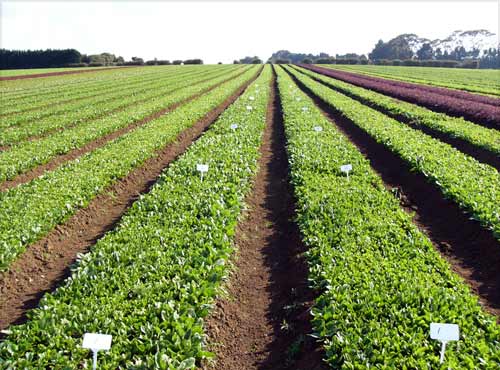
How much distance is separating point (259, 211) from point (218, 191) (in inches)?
49.9

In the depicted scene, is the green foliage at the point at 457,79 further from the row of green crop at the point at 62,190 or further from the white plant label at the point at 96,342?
the white plant label at the point at 96,342

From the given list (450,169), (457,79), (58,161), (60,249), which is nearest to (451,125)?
(450,169)

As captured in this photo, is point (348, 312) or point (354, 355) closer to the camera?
point (354, 355)

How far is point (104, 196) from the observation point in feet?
37.1

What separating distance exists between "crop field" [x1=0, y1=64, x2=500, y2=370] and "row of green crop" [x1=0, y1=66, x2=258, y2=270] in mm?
52

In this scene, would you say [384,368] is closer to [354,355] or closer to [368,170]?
[354,355]

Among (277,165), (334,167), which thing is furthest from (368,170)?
(277,165)

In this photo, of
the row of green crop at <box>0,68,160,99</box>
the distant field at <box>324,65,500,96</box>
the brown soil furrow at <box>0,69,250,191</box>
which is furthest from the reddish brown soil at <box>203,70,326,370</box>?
the distant field at <box>324,65,500,96</box>

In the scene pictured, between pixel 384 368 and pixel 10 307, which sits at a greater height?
pixel 384 368

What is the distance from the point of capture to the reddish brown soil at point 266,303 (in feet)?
18.5

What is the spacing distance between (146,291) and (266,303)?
6.83 ft

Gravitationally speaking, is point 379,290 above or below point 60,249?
above

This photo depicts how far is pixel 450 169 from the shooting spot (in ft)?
37.7

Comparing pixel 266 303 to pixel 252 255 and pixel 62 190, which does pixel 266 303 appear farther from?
pixel 62 190
